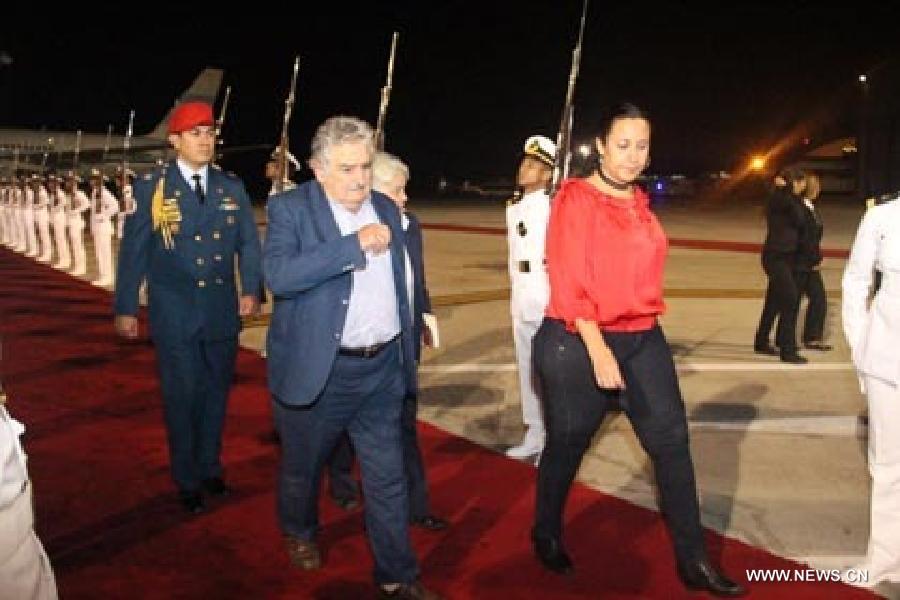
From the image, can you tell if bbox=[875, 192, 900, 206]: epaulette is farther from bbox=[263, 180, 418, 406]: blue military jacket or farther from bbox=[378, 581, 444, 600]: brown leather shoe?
bbox=[378, 581, 444, 600]: brown leather shoe

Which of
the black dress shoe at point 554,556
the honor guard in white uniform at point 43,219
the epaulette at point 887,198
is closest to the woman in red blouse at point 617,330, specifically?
the black dress shoe at point 554,556

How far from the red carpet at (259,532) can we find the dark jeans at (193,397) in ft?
0.82

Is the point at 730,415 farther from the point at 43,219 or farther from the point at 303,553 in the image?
the point at 43,219

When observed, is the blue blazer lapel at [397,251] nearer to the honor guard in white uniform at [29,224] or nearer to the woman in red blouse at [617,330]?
the woman in red blouse at [617,330]

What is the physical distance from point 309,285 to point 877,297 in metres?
2.06

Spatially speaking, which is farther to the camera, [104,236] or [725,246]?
[725,246]

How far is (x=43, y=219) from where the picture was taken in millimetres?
20172

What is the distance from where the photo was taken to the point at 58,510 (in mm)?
4883

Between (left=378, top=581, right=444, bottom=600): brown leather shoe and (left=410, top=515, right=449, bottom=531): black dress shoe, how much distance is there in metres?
0.87

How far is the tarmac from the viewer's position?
480 centimetres

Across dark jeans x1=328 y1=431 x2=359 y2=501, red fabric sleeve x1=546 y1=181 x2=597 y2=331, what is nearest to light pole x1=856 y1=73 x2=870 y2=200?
dark jeans x1=328 y1=431 x2=359 y2=501

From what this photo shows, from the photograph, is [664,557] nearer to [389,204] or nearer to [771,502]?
[771,502]

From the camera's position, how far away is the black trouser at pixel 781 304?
8.78m

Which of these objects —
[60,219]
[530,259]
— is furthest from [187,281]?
[60,219]
